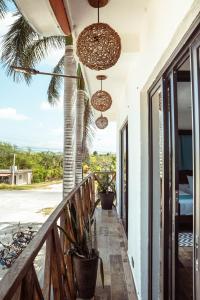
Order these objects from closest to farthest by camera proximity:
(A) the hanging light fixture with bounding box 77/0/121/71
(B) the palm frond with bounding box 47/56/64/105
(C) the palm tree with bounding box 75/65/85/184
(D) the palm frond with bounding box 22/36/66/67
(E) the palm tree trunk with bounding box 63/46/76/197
→ (A) the hanging light fixture with bounding box 77/0/121/71 → (E) the palm tree trunk with bounding box 63/46/76/197 → (C) the palm tree with bounding box 75/65/85/184 → (D) the palm frond with bounding box 22/36/66/67 → (B) the palm frond with bounding box 47/56/64/105

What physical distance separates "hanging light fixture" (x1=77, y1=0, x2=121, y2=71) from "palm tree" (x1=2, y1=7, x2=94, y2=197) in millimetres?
2486

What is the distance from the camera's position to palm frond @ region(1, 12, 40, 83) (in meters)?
5.71

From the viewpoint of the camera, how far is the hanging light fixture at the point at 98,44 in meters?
2.00

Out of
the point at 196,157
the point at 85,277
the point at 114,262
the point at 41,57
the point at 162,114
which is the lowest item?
the point at 114,262

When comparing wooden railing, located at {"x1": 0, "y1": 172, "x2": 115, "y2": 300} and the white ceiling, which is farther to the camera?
the white ceiling

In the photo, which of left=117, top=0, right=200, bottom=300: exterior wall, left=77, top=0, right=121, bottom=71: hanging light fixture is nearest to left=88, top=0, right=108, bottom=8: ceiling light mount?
left=77, top=0, right=121, bottom=71: hanging light fixture

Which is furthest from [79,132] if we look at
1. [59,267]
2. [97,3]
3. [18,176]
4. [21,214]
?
[18,176]

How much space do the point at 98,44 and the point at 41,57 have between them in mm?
4675

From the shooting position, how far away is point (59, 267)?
2008mm

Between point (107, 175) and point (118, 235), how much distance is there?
11.6 ft

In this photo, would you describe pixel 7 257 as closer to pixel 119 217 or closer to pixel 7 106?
pixel 119 217

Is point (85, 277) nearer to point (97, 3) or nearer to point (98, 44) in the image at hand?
point (98, 44)

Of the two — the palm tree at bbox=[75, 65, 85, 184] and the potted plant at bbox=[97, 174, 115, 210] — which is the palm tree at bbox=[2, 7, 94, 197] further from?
the potted plant at bbox=[97, 174, 115, 210]

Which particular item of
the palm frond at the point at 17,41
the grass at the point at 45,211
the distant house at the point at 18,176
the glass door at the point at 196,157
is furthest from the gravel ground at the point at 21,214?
the distant house at the point at 18,176
